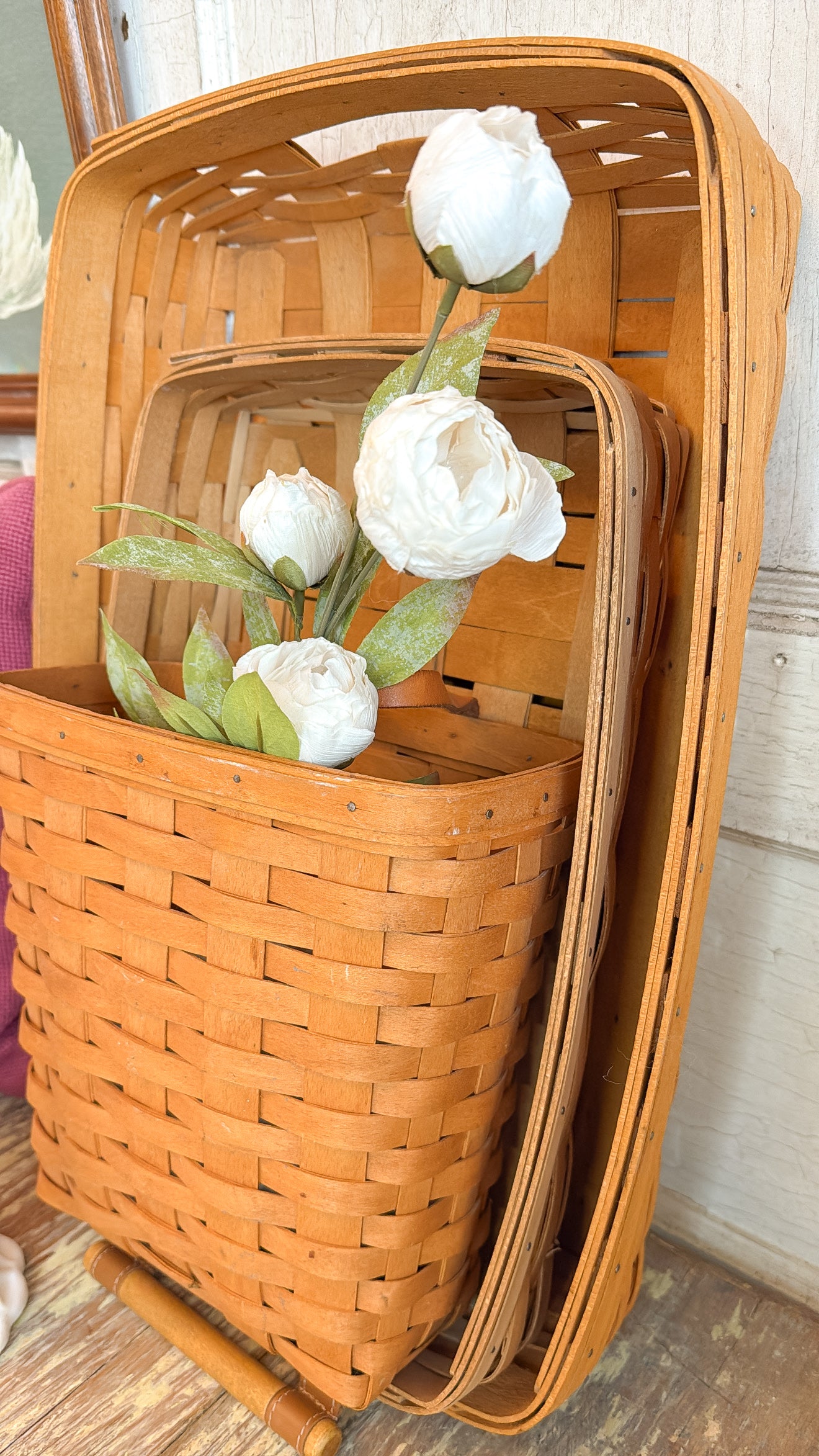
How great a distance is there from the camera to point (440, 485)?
0.37m

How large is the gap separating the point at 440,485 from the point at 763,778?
42cm

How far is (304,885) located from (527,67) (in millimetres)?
435

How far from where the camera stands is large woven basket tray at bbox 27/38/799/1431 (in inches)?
18.7

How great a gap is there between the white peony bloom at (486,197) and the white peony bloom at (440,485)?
0.05 meters

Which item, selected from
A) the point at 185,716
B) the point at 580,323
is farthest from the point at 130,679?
the point at 580,323

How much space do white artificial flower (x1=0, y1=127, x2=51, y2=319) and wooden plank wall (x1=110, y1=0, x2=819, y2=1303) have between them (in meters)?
0.40

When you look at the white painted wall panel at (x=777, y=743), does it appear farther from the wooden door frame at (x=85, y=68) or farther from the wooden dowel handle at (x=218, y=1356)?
the wooden door frame at (x=85, y=68)

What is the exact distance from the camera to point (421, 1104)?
516 mm

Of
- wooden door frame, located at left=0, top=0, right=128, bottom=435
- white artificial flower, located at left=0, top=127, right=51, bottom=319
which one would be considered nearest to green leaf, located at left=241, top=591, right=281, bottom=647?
wooden door frame, located at left=0, top=0, right=128, bottom=435

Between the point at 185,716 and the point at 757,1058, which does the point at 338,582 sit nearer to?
the point at 185,716

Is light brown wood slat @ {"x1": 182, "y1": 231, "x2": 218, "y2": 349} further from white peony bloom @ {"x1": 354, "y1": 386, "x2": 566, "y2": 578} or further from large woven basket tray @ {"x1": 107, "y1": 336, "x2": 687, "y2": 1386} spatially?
white peony bloom @ {"x1": 354, "y1": 386, "x2": 566, "y2": 578}

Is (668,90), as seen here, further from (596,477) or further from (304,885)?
(304,885)

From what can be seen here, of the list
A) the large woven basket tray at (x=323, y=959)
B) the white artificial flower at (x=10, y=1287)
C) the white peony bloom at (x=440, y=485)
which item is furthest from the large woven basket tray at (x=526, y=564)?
the white artificial flower at (x=10, y=1287)

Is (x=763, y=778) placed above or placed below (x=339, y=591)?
below
